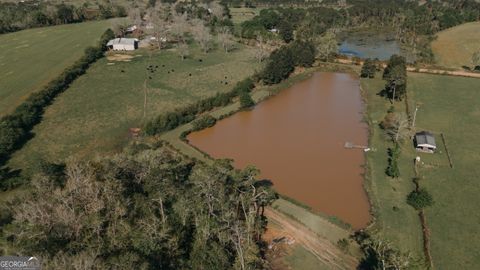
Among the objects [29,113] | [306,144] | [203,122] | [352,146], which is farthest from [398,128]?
[29,113]

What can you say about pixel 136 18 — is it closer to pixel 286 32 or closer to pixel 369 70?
pixel 286 32

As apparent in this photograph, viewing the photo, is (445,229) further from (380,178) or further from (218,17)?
(218,17)

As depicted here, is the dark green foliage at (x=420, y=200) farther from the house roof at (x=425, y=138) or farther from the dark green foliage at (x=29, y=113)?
the dark green foliage at (x=29, y=113)

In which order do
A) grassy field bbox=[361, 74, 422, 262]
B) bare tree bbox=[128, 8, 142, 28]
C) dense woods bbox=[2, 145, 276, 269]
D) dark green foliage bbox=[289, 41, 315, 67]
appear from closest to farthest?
dense woods bbox=[2, 145, 276, 269] < grassy field bbox=[361, 74, 422, 262] < dark green foliage bbox=[289, 41, 315, 67] < bare tree bbox=[128, 8, 142, 28]

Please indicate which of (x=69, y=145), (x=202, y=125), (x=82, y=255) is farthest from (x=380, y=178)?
(x=69, y=145)

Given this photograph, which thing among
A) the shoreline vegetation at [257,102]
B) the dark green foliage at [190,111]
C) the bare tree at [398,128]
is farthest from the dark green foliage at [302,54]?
the bare tree at [398,128]

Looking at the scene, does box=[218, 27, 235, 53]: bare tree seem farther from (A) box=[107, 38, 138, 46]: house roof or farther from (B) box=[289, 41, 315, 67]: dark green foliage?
(A) box=[107, 38, 138, 46]: house roof

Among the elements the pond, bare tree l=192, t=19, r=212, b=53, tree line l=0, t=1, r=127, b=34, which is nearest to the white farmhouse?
bare tree l=192, t=19, r=212, b=53
